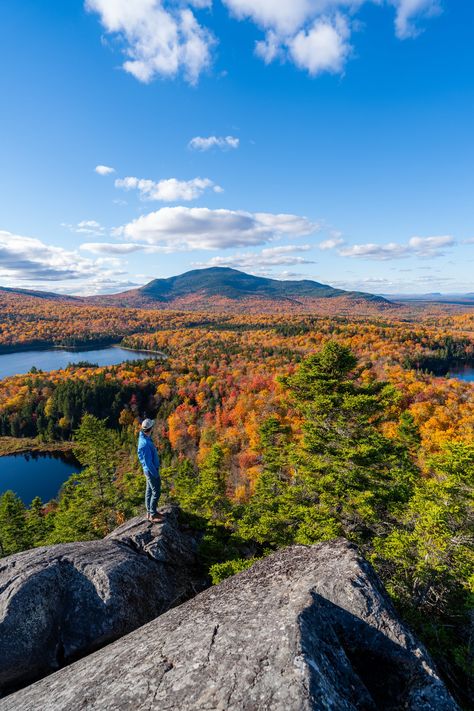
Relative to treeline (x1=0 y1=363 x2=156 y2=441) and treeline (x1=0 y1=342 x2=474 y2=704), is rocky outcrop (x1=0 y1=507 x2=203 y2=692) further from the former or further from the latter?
treeline (x1=0 y1=363 x2=156 y2=441)

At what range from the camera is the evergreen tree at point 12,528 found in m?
31.9

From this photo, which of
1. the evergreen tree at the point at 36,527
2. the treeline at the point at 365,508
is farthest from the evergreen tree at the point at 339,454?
the evergreen tree at the point at 36,527

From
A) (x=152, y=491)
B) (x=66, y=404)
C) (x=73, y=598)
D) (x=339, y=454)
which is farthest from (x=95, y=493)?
(x=66, y=404)

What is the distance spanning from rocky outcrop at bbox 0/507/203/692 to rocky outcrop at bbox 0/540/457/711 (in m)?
1.30

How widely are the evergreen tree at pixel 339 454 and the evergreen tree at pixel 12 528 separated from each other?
29322 mm

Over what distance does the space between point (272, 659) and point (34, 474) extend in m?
101

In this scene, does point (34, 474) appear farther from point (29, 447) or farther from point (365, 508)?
point (365, 508)

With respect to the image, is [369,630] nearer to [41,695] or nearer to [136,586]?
[41,695]

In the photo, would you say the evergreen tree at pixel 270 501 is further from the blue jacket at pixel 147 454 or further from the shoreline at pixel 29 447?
the shoreline at pixel 29 447

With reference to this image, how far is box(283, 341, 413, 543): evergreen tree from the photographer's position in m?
14.5

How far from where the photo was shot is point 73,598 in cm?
874

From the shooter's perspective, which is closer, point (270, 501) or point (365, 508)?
point (365, 508)

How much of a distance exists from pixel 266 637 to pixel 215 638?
3.07 ft

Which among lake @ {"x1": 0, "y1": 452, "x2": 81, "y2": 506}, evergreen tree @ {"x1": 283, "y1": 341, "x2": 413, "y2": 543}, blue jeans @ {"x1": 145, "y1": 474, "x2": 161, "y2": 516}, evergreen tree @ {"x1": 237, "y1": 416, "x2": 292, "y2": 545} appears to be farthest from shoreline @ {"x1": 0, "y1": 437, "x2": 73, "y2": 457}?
evergreen tree @ {"x1": 283, "y1": 341, "x2": 413, "y2": 543}
